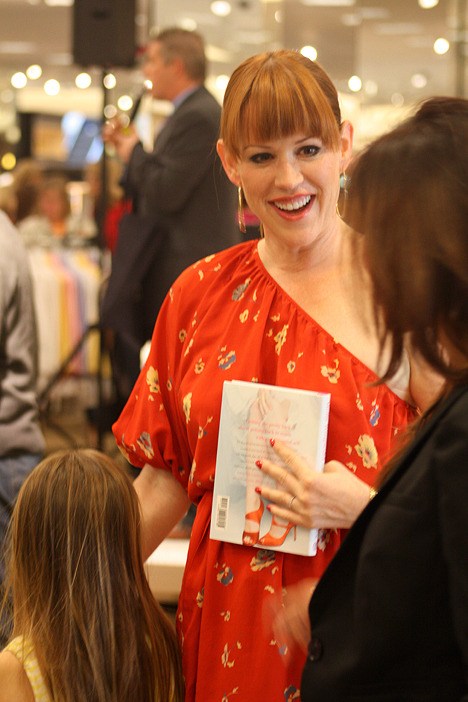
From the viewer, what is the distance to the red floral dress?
156cm

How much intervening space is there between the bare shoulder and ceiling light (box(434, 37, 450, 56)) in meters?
5.82

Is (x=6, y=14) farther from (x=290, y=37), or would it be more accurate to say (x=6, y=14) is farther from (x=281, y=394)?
(x=281, y=394)

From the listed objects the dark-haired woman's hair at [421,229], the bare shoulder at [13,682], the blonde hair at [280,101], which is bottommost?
the bare shoulder at [13,682]

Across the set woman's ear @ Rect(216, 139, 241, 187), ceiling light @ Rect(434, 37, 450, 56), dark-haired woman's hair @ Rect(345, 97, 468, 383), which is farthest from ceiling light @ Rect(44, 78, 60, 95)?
dark-haired woman's hair @ Rect(345, 97, 468, 383)

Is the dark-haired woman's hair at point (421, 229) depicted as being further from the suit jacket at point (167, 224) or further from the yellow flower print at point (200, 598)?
the suit jacket at point (167, 224)

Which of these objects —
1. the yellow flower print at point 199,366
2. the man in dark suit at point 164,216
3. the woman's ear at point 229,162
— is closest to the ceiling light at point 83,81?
the man in dark suit at point 164,216

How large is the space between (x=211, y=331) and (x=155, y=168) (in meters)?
2.48

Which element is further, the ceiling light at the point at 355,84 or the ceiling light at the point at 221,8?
the ceiling light at the point at 355,84

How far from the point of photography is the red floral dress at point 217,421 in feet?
5.13

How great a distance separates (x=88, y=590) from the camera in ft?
5.35

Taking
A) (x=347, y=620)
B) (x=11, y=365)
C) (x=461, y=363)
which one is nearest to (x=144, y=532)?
(x=347, y=620)

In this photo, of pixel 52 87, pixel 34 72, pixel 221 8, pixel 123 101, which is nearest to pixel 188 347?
pixel 221 8

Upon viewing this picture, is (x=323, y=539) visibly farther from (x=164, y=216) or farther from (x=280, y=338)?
(x=164, y=216)

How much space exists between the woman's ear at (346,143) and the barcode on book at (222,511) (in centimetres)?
54
